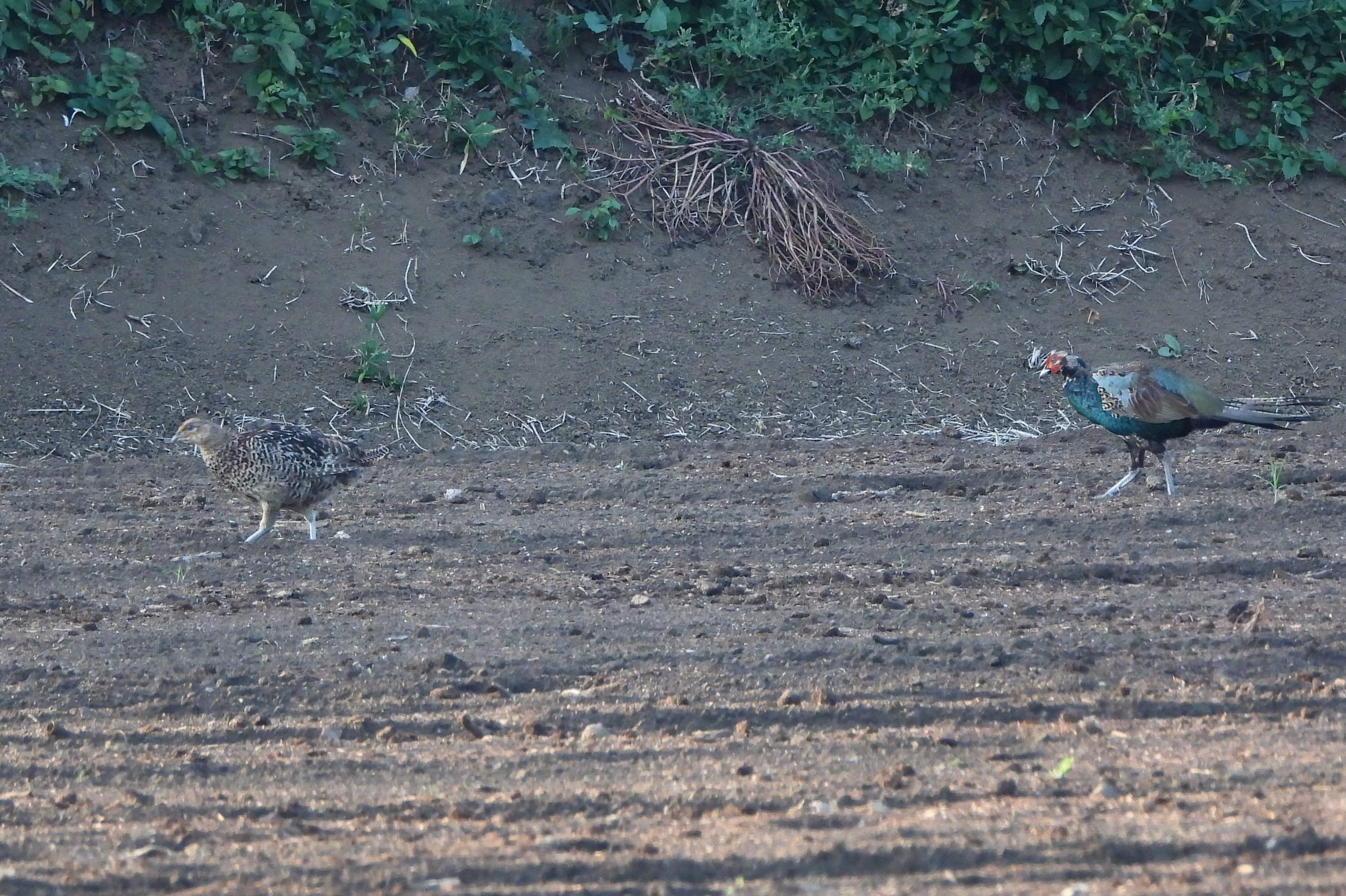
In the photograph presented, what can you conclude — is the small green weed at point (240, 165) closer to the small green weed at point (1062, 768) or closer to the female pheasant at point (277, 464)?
the female pheasant at point (277, 464)

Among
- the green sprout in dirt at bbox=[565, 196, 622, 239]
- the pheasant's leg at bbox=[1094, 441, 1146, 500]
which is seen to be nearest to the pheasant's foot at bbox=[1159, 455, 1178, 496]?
the pheasant's leg at bbox=[1094, 441, 1146, 500]

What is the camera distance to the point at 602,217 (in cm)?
1405

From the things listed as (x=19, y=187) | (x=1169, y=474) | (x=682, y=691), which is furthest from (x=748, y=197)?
(x=682, y=691)

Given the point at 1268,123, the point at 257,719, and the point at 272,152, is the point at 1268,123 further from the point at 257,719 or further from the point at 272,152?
the point at 257,719

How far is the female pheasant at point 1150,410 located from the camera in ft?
32.0

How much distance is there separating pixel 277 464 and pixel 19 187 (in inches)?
230

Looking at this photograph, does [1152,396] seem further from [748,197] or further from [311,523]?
[748,197]

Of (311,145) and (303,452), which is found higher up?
(311,145)

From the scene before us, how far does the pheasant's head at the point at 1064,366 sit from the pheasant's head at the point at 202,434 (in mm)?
5157

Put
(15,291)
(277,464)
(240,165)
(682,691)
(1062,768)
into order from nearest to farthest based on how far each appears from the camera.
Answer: (1062,768), (682,691), (277,464), (15,291), (240,165)

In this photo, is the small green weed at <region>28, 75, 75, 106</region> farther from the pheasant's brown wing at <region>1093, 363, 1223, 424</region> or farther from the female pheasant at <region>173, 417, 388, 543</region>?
the pheasant's brown wing at <region>1093, 363, 1223, 424</region>

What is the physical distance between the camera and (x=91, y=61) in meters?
14.0

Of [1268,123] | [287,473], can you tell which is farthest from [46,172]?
[1268,123]

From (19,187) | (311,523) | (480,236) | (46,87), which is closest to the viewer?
(311,523)
